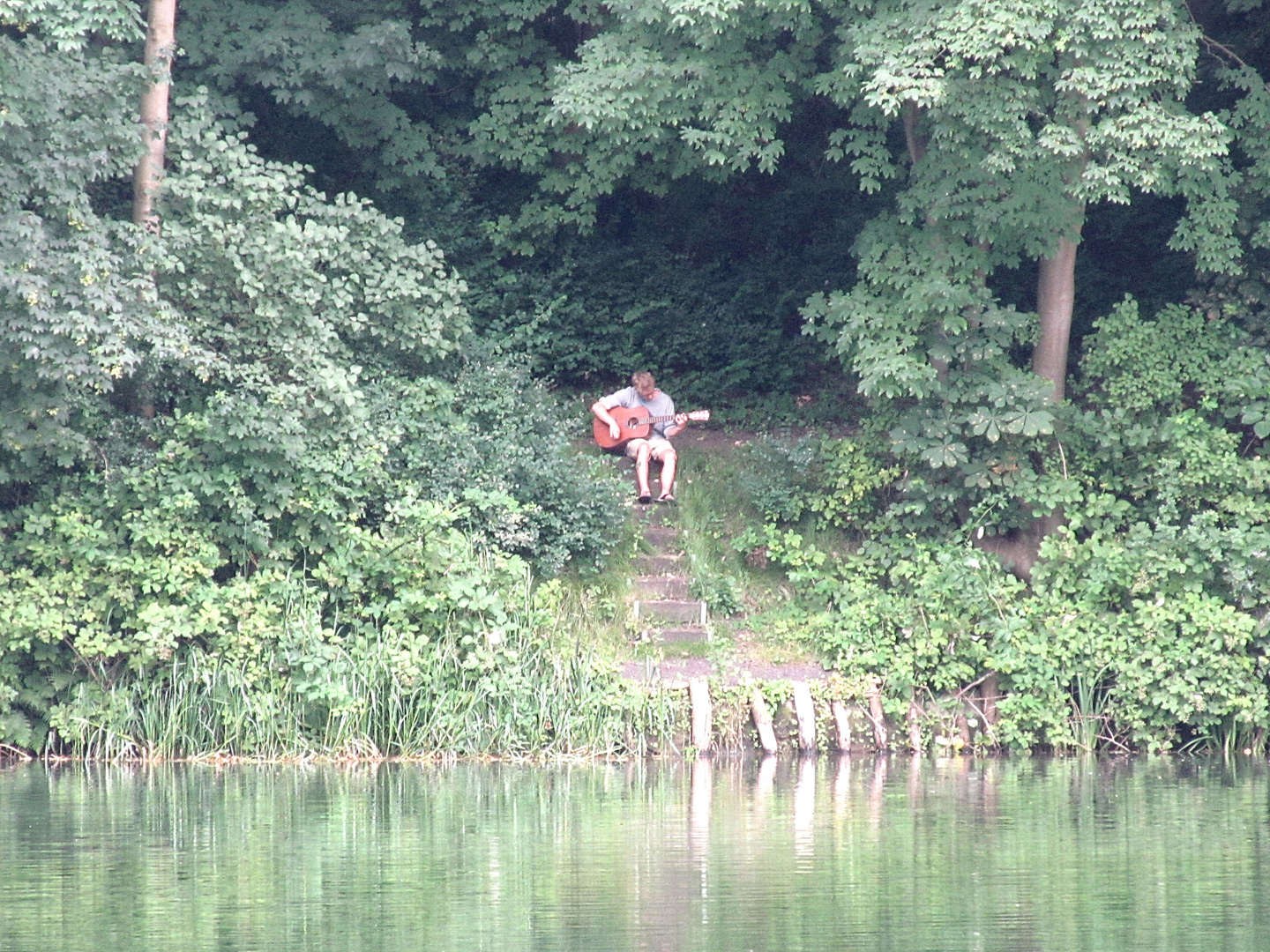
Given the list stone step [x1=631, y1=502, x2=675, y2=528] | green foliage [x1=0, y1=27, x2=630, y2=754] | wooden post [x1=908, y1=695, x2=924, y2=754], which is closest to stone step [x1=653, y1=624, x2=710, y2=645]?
green foliage [x1=0, y1=27, x2=630, y2=754]

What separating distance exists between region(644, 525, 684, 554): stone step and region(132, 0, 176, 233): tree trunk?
5.17m

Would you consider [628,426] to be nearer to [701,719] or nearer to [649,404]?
[649,404]

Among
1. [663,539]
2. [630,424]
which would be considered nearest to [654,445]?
[630,424]

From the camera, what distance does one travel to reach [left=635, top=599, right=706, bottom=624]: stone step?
51.1ft

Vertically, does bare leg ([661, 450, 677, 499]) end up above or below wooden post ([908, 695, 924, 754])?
above

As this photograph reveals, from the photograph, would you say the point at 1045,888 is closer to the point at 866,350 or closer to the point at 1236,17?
the point at 866,350

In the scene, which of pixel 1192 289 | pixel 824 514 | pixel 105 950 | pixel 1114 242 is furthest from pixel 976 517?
pixel 105 950

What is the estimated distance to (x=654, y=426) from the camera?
1700 centimetres

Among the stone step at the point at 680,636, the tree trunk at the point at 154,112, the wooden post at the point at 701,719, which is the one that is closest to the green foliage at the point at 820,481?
the stone step at the point at 680,636

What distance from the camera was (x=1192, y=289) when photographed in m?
16.6

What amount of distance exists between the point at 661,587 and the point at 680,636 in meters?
0.66

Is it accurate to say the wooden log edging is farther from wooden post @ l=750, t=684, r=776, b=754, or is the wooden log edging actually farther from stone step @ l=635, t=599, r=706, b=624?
stone step @ l=635, t=599, r=706, b=624

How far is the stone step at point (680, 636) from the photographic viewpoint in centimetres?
1531

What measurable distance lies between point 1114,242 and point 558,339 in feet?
19.9
